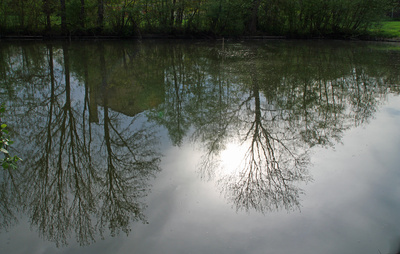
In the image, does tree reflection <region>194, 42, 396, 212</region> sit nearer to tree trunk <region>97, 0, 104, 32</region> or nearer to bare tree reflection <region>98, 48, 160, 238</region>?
bare tree reflection <region>98, 48, 160, 238</region>

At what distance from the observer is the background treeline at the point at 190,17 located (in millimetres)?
18906

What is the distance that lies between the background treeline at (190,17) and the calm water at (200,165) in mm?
11184

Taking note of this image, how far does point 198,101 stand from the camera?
748cm

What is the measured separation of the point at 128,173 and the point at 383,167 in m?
3.36

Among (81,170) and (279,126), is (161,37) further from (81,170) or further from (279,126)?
(81,170)

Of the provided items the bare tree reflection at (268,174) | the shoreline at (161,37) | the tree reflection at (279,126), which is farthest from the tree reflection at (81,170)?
the shoreline at (161,37)

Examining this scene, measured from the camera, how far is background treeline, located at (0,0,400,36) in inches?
744

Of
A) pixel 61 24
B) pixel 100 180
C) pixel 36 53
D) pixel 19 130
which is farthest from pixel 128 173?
pixel 61 24

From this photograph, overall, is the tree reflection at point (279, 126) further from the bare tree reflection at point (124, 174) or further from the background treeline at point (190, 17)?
the background treeline at point (190, 17)

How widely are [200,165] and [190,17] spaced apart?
61.9 ft

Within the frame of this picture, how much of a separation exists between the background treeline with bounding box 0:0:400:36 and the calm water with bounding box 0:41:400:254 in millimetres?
11184

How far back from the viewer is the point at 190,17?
21781mm

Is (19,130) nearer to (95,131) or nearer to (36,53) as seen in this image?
(95,131)

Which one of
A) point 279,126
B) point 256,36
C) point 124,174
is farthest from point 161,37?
point 124,174
